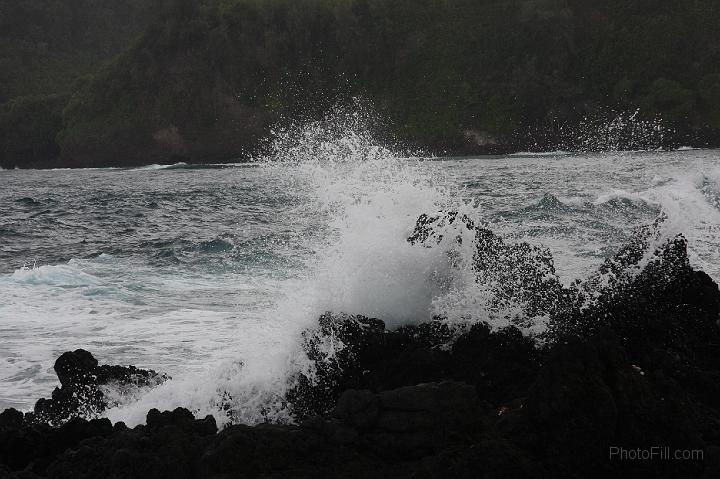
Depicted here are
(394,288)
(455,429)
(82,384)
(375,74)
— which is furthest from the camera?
(375,74)

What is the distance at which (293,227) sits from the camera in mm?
18672

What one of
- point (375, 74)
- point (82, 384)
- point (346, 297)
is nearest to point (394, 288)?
point (346, 297)

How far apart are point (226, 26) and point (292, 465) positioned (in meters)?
87.5

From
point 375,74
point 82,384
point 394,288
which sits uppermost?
point 375,74

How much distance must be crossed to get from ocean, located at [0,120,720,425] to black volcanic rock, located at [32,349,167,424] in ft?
0.54

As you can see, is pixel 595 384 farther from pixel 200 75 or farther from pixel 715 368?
pixel 200 75

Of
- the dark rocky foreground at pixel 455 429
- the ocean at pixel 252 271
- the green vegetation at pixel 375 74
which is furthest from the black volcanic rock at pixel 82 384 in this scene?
the green vegetation at pixel 375 74

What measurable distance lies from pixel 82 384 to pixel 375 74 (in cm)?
8554

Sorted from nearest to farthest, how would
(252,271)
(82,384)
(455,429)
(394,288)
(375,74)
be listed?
(455,429) < (82,384) < (394,288) < (252,271) < (375,74)

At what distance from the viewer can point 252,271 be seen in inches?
530

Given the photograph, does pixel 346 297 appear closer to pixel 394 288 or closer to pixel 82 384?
pixel 394 288

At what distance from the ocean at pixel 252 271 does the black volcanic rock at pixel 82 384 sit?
0.54ft

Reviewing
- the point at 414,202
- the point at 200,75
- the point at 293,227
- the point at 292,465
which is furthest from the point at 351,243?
the point at 200,75

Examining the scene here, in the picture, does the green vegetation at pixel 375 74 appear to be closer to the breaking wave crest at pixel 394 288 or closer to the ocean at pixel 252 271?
the ocean at pixel 252 271
